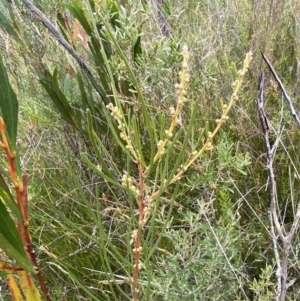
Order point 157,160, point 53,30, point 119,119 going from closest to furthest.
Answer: point 119,119 → point 157,160 → point 53,30

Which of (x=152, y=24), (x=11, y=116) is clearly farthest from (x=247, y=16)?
(x=11, y=116)

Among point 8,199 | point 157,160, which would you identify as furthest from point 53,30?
point 8,199

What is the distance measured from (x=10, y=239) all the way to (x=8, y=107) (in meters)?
0.18

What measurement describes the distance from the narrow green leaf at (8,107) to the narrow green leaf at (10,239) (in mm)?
98

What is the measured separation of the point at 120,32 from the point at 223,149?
0.37 metres

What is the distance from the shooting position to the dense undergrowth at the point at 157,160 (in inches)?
36.9

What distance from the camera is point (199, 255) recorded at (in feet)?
3.07

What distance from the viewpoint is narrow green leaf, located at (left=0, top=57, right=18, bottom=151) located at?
64cm

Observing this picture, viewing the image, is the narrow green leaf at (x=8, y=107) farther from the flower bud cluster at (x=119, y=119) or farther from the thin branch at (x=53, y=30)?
the thin branch at (x=53, y=30)

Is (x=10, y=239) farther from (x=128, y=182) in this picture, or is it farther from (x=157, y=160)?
(x=157, y=160)

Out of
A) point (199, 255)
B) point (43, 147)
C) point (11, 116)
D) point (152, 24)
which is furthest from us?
point (152, 24)

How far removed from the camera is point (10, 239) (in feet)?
2.05

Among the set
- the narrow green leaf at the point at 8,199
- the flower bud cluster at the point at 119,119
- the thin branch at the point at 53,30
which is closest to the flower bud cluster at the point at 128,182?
the flower bud cluster at the point at 119,119

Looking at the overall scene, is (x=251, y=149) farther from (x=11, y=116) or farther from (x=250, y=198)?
(x=11, y=116)
